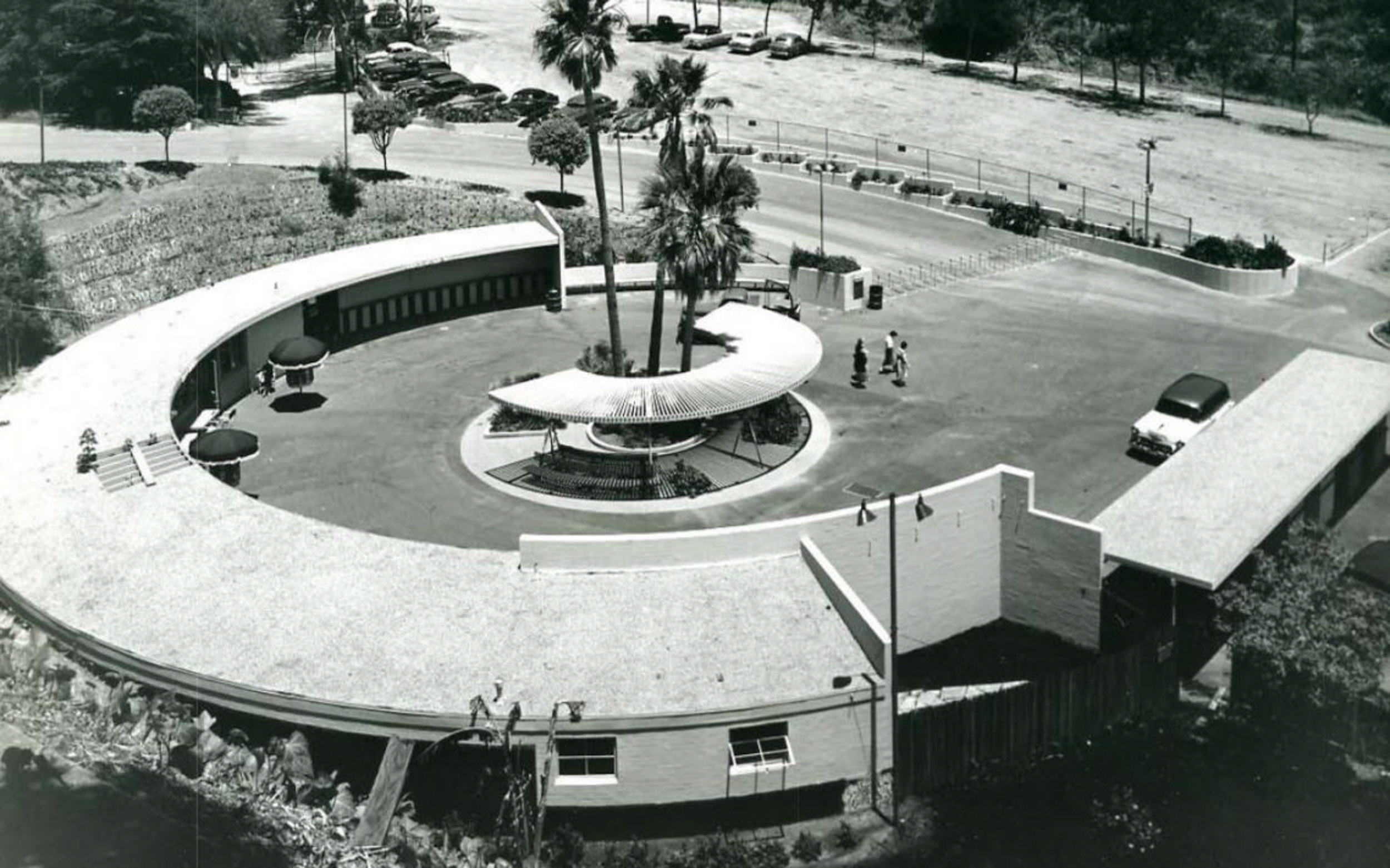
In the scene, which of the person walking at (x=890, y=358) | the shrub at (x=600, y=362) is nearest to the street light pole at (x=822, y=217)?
the person walking at (x=890, y=358)

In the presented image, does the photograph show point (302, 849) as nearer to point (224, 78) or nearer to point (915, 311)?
point (915, 311)

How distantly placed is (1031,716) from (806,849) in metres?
8.03

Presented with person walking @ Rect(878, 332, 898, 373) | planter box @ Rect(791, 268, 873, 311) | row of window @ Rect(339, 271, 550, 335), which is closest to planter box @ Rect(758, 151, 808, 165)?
planter box @ Rect(791, 268, 873, 311)

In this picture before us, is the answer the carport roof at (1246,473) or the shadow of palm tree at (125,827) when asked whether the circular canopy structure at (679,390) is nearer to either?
the carport roof at (1246,473)

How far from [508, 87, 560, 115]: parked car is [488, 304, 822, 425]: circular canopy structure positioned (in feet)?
189

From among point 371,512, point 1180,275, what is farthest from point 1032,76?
point 371,512

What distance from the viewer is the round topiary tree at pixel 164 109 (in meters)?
88.9

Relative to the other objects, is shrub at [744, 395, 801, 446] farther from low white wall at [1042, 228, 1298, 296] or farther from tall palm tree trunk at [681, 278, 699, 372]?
low white wall at [1042, 228, 1298, 296]

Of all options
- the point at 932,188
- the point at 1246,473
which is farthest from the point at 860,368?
the point at 932,188

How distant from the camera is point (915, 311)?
7650 cm

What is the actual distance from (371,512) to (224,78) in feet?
270

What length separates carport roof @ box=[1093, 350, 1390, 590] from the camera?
44281 mm

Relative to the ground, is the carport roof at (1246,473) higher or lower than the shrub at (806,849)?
higher

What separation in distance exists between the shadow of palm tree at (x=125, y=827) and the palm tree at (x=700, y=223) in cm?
2910
